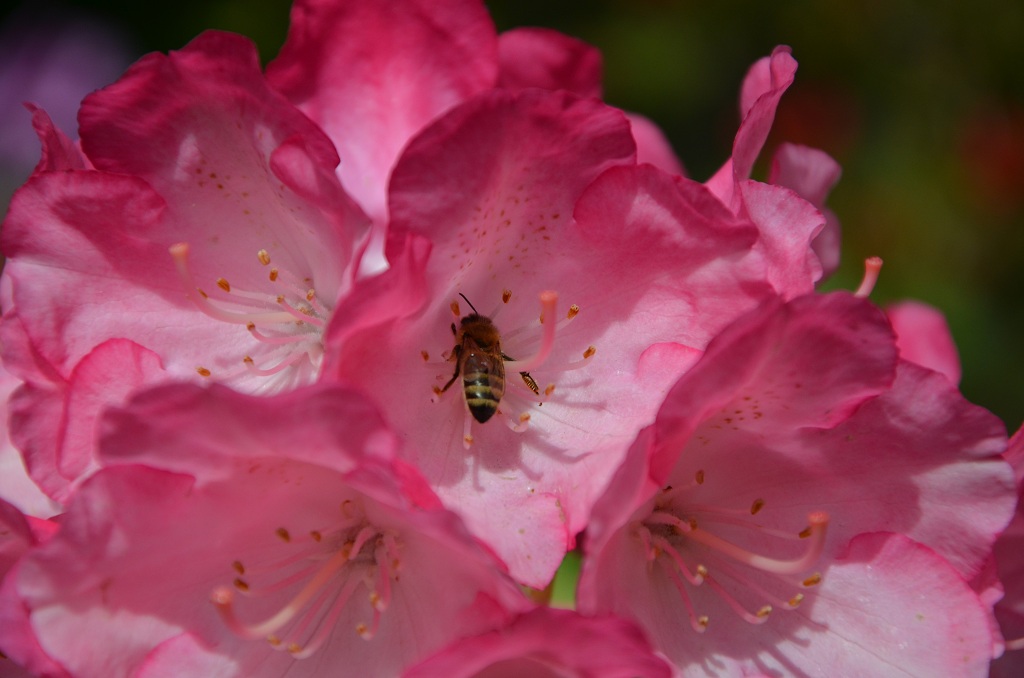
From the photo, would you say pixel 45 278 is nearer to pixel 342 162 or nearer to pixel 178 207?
pixel 178 207

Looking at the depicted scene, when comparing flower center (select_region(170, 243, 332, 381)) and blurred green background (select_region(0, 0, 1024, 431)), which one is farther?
blurred green background (select_region(0, 0, 1024, 431))

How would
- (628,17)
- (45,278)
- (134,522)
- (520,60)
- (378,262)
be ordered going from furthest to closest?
(628,17) < (520,60) < (378,262) < (45,278) < (134,522)

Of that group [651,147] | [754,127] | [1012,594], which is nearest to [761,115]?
[754,127]

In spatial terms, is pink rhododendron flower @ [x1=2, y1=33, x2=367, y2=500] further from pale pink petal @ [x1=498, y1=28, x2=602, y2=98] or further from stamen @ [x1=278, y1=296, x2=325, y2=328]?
pale pink petal @ [x1=498, y1=28, x2=602, y2=98]

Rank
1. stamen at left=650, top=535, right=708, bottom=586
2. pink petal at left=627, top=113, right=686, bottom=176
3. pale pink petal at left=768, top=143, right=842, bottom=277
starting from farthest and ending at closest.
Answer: pink petal at left=627, top=113, right=686, bottom=176 → pale pink petal at left=768, top=143, right=842, bottom=277 → stamen at left=650, top=535, right=708, bottom=586

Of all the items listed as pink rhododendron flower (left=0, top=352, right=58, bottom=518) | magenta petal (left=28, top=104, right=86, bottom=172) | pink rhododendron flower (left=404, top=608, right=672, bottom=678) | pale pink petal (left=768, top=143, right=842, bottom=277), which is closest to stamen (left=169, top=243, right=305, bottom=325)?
magenta petal (left=28, top=104, right=86, bottom=172)

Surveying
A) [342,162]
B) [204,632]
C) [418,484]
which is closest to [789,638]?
[418,484]
